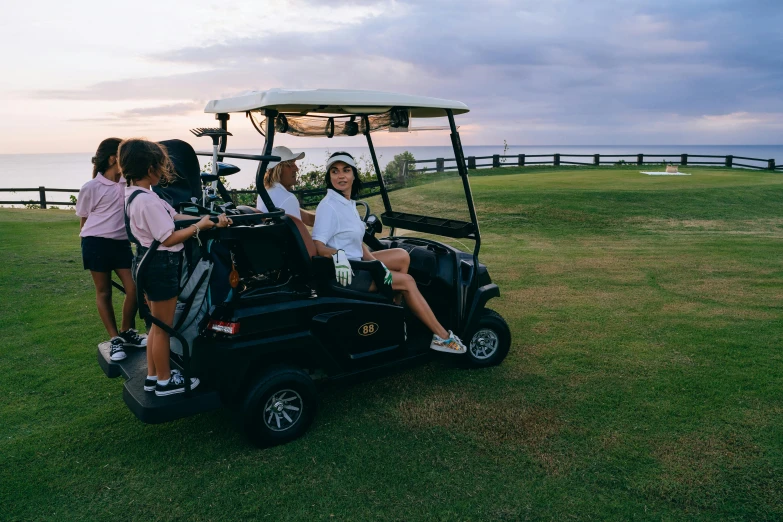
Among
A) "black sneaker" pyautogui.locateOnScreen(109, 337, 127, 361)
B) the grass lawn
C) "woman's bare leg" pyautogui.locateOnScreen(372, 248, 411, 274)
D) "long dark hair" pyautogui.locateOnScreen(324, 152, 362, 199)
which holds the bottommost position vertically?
the grass lawn

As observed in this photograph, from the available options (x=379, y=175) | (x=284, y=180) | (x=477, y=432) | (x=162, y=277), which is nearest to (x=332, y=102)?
(x=284, y=180)

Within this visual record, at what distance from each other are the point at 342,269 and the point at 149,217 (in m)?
1.12

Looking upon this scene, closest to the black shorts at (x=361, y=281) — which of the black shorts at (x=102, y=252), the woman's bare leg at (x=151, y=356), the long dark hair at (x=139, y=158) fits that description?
the woman's bare leg at (x=151, y=356)

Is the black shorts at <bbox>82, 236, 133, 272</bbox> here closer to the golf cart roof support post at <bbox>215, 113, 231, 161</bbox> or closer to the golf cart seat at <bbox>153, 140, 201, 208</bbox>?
the golf cart seat at <bbox>153, 140, 201, 208</bbox>

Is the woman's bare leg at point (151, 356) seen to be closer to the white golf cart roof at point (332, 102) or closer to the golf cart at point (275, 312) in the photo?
the golf cart at point (275, 312)

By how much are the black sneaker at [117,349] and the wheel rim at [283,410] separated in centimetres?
121

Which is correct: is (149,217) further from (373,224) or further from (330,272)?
(373,224)

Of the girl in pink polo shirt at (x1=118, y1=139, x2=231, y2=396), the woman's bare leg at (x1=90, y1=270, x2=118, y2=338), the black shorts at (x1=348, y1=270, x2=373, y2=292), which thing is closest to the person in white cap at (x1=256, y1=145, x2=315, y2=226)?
the black shorts at (x1=348, y1=270, x2=373, y2=292)

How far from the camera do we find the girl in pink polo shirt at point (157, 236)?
319 cm

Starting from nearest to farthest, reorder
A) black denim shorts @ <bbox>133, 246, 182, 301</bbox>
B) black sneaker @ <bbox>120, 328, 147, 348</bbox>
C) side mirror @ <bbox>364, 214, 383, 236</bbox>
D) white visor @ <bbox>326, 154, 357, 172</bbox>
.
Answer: black denim shorts @ <bbox>133, 246, 182, 301</bbox>
white visor @ <bbox>326, 154, 357, 172</bbox>
black sneaker @ <bbox>120, 328, 147, 348</bbox>
side mirror @ <bbox>364, 214, 383, 236</bbox>

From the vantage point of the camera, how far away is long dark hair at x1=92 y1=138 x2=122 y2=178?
14.0ft

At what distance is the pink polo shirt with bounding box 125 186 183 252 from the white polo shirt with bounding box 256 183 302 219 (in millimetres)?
823

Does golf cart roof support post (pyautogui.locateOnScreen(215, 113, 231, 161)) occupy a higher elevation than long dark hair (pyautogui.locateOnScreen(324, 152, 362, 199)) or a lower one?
higher

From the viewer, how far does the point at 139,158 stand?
3271 millimetres
